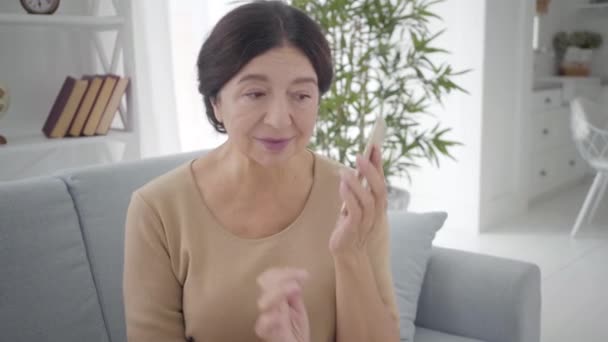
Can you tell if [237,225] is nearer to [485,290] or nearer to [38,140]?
[485,290]

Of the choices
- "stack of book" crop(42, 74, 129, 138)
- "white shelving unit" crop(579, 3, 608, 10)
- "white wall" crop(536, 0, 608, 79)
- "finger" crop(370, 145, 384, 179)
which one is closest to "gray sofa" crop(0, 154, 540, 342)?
"stack of book" crop(42, 74, 129, 138)

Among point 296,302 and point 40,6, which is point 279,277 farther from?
point 40,6

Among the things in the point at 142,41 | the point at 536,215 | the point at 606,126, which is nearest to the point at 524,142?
the point at 536,215

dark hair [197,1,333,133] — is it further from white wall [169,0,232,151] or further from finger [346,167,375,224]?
white wall [169,0,232,151]

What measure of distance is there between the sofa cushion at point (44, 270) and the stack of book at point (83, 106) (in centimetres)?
75

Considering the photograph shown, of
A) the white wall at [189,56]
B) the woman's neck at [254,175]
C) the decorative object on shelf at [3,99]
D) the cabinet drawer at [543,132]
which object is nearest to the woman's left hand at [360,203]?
the woman's neck at [254,175]

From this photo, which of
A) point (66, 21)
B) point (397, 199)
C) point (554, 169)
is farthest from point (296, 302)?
point (554, 169)

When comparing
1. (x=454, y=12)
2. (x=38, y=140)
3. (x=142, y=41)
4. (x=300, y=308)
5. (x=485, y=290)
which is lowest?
(x=485, y=290)

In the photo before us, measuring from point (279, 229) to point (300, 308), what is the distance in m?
0.21

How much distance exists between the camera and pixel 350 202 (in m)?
0.87

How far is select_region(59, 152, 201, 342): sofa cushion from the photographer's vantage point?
4.27 feet

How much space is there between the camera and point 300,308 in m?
0.89

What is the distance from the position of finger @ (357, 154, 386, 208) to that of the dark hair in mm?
212

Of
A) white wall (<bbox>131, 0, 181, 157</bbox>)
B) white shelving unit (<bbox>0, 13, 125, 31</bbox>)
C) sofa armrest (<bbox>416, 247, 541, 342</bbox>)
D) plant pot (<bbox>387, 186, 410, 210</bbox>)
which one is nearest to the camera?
sofa armrest (<bbox>416, 247, 541, 342</bbox>)
